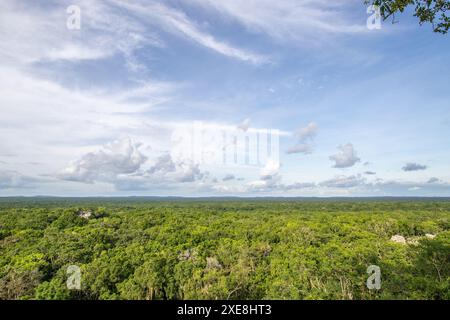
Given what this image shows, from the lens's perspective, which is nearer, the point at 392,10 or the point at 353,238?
the point at 392,10

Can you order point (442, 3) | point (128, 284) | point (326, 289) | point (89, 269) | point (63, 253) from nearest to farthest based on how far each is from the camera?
point (442, 3)
point (326, 289)
point (128, 284)
point (89, 269)
point (63, 253)

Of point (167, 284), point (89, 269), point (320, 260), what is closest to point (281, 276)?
point (320, 260)

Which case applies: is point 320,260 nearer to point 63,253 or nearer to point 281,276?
point 281,276

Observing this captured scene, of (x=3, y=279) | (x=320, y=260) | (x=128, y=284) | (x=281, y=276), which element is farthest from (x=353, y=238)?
(x=3, y=279)

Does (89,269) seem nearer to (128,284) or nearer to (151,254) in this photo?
(128,284)

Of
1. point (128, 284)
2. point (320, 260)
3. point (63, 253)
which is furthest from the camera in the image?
point (63, 253)

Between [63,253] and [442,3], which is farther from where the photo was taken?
[63,253]
